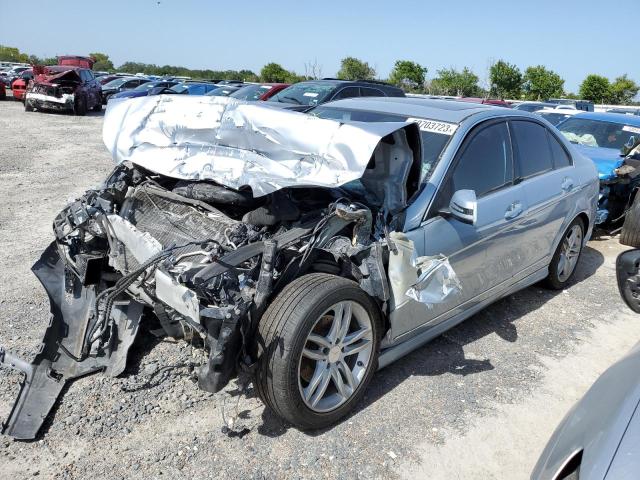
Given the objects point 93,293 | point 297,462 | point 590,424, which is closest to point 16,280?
point 93,293

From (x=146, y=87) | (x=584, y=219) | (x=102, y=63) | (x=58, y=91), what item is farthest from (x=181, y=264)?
(x=102, y=63)

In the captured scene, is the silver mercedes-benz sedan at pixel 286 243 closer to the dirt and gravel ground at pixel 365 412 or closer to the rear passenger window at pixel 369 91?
the dirt and gravel ground at pixel 365 412

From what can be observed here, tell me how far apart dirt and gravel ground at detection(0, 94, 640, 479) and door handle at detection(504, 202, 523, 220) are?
974 millimetres

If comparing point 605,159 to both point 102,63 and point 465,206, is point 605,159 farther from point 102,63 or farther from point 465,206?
point 102,63

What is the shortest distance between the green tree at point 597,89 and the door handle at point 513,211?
37.6 meters

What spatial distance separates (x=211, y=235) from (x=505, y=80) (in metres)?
40.9

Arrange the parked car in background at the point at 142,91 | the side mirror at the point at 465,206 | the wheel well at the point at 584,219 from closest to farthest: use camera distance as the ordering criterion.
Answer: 1. the side mirror at the point at 465,206
2. the wheel well at the point at 584,219
3. the parked car in background at the point at 142,91

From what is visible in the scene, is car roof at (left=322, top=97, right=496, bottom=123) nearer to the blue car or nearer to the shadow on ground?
the shadow on ground

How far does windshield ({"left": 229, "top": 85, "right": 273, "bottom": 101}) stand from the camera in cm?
1381

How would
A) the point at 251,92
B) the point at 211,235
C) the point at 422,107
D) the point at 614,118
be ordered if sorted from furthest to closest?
the point at 251,92 → the point at 614,118 → the point at 422,107 → the point at 211,235

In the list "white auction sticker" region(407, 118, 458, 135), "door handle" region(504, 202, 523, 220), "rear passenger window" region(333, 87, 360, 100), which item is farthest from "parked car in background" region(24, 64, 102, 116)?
"door handle" region(504, 202, 523, 220)

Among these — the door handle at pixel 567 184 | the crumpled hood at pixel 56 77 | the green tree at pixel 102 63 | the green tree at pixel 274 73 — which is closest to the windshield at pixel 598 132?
the door handle at pixel 567 184

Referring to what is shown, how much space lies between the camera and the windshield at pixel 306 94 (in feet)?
35.2

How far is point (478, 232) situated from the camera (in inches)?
136
